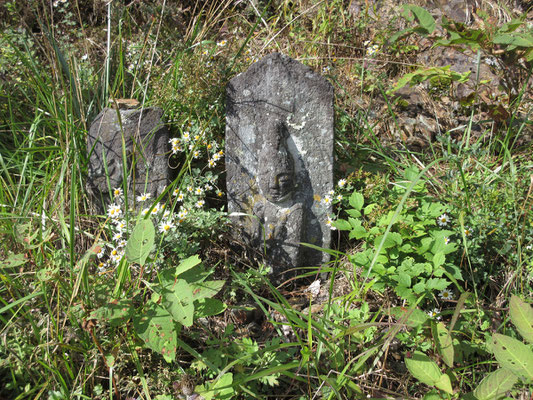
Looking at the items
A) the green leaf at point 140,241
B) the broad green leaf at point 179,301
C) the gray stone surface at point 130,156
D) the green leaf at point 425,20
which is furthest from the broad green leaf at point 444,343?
the green leaf at point 425,20

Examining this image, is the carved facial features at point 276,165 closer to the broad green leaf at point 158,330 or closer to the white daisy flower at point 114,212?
the white daisy flower at point 114,212

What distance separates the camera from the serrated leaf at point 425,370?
5.29ft

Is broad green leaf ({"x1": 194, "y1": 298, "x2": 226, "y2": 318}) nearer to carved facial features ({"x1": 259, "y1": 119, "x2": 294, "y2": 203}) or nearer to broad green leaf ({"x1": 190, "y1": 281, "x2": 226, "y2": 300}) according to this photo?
broad green leaf ({"x1": 190, "y1": 281, "x2": 226, "y2": 300})

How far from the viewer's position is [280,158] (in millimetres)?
2486

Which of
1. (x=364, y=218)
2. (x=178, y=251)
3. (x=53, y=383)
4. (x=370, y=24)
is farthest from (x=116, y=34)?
(x=53, y=383)

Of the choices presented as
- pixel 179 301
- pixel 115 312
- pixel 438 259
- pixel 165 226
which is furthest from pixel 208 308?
pixel 438 259

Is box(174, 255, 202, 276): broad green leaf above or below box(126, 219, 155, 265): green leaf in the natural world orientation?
below

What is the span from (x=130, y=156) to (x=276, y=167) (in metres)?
0.96

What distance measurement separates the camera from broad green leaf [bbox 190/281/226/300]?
1.76 m

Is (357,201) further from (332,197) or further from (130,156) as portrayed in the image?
(130,156)

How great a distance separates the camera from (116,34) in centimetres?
394

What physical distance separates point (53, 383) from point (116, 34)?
10.1ft

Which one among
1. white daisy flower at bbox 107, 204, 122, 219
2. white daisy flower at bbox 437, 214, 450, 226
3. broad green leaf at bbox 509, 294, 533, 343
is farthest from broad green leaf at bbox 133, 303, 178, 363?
white daisy flower at bbox 437, 214, 450, 226

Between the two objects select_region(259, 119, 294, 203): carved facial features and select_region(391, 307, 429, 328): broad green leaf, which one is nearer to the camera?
select_region(391, 307, 429, 328): broad green leaf
